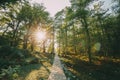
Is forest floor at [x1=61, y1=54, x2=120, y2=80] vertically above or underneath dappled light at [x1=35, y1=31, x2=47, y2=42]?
underneath

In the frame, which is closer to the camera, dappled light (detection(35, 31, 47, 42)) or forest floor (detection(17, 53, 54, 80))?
forest floor (detection(17, 53, 54, 80))

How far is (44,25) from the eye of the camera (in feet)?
192

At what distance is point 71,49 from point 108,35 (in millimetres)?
23840

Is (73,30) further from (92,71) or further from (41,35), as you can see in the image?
(92,71)

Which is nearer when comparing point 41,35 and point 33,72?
point 33,72

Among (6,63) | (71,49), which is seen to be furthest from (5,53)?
(71,49)

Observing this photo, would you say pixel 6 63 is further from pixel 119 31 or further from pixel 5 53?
pixel 119 31

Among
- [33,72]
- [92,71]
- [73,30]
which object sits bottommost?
[92,71]

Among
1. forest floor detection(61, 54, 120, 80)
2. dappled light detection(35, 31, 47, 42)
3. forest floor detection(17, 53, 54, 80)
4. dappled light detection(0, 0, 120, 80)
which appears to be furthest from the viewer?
dappled light detection(35, 31, 47, 42)

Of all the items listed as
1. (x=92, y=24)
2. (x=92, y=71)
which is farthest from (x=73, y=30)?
(x=92, y=71)

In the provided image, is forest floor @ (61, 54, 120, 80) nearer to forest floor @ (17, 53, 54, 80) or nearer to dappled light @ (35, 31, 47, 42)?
forest floor @ (17, 53, 54, 80)

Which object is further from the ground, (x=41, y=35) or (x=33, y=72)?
(x=41, y=35)

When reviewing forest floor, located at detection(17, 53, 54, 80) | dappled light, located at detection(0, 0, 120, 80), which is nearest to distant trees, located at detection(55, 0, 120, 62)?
dappled light, located at detection(0, 0, 120, 80)

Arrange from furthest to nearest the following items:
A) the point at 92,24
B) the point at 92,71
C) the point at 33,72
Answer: the point at 92,24 → the point at 92,71 → the point at 33,72
